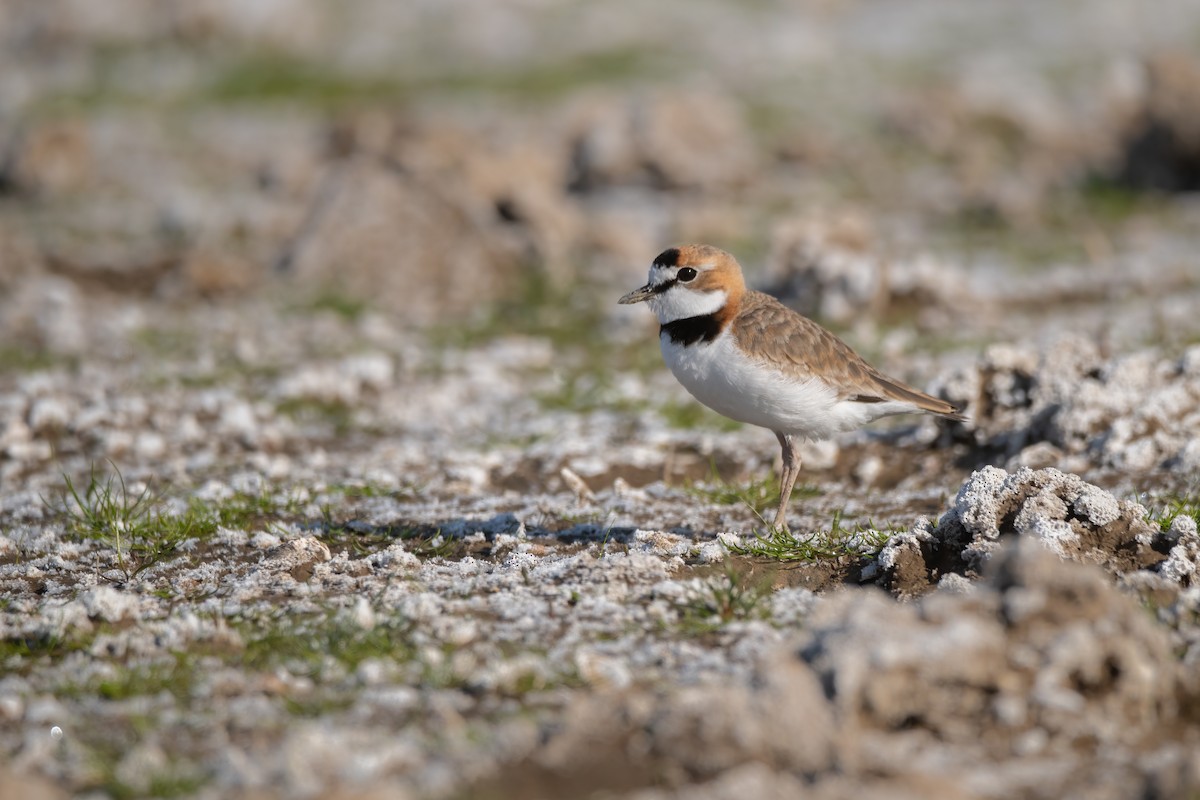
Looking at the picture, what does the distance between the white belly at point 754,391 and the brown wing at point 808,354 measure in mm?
59

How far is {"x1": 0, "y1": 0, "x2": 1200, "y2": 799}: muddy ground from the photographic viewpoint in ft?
12.4

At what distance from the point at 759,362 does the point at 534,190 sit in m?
8.40

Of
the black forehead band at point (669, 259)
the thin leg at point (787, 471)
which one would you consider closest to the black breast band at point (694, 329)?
the black forehead band at point (669, 259)

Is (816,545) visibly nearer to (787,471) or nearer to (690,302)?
(787,471)

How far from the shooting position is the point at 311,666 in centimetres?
449

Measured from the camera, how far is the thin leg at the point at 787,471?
19.7 feet

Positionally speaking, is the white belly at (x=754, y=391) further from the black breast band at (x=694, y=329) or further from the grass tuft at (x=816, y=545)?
the grass tuft at (x=816, y=545)

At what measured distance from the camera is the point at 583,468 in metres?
7.48

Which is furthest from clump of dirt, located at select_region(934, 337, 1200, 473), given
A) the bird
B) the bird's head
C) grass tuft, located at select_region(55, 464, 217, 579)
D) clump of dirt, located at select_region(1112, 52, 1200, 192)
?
clump of dirt, located at select_region(1112, 52, 1200, 192)

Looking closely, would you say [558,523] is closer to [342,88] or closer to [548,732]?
[548,732]

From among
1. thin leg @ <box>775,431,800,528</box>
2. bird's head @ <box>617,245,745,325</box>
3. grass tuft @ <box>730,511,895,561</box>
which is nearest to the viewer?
grass tuft @ <box>730,511,895,561</box>

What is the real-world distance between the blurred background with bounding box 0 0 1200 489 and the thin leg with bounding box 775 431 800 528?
Answer: 2.92m

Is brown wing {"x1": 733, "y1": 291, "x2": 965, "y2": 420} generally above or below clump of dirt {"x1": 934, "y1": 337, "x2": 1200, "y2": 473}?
above

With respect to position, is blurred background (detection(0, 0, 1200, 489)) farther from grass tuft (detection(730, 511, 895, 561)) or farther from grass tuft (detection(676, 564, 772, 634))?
grass tuft (detection(676, 564, 772, 634))
